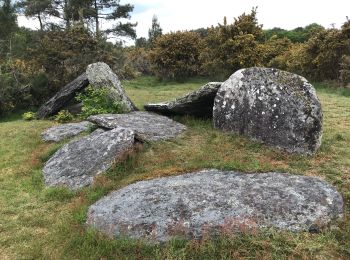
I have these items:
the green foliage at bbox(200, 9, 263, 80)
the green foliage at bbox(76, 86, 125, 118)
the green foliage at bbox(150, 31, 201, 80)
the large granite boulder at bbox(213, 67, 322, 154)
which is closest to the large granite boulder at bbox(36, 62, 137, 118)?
the green foliage at bbox(76, 86, 125, 118)

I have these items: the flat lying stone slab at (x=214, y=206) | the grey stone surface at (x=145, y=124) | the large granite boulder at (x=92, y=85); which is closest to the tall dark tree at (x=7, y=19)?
the large granite boulder at (x=92, y=85)

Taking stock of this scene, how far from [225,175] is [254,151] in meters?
1.78

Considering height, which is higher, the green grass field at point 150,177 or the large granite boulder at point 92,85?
the large granite boulder at point 92,85

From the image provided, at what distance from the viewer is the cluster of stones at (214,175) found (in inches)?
253

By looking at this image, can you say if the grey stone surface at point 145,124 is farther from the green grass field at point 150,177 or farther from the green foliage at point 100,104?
the green foliage at point 100,104

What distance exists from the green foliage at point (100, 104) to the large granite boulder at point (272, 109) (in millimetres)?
3946

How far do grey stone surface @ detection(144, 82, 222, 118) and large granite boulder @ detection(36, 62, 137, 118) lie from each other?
1.61 m

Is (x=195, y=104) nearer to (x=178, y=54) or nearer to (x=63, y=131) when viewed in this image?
(x=63, y=131)

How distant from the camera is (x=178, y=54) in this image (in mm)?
26391

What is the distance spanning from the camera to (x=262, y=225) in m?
6.20

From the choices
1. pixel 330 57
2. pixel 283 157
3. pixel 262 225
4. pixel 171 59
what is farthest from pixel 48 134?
pixel 330 57

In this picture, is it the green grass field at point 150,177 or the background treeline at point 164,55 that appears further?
the background treeline at point 164,55

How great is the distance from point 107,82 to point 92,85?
21.6 inches

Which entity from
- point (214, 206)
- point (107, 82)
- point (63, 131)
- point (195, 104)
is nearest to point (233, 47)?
point (107, 82)
